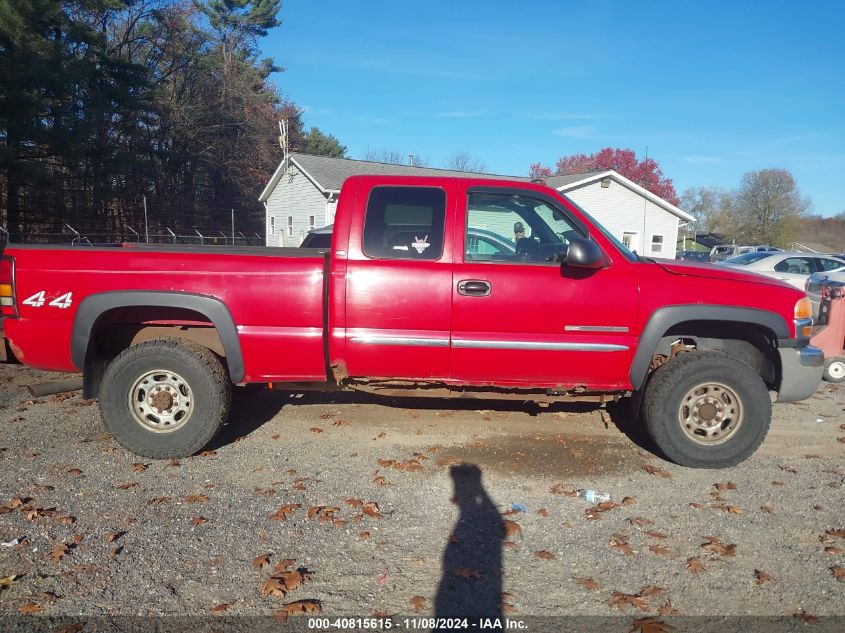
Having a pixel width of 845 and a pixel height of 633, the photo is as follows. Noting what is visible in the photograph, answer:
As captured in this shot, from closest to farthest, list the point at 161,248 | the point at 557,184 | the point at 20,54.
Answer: the point at 161,248, the point at 20,54, the point at 557,184

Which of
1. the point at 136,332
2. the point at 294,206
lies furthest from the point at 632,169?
the point at 136,332

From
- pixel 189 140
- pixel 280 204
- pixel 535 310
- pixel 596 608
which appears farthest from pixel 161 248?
pixel 189 140

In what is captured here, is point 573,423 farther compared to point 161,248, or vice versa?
point 573,423

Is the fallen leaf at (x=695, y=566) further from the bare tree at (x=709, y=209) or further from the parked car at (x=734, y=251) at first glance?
the bare tree at (x=709, y=209)

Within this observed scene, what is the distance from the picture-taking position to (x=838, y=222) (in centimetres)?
7975

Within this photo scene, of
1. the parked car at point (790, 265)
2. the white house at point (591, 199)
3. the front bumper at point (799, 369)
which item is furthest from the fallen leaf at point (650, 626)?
the white house at point (591, 199)

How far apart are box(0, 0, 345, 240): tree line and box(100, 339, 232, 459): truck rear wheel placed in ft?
62.0

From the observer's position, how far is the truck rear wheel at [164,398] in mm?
4535

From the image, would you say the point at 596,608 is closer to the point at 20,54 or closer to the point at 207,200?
the point at 20,54

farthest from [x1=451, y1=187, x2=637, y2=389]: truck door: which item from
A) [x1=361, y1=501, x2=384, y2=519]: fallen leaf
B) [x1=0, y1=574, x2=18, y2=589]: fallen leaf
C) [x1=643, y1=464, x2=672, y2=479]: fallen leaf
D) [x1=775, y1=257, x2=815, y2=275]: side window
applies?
[x1=775, y1=257, x2=815, y2=275]: side window

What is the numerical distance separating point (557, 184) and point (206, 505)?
2677cm

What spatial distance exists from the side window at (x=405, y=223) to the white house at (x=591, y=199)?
22615mm

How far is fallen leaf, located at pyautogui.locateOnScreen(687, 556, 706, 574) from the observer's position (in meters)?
3.30

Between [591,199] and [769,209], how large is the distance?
116ft
